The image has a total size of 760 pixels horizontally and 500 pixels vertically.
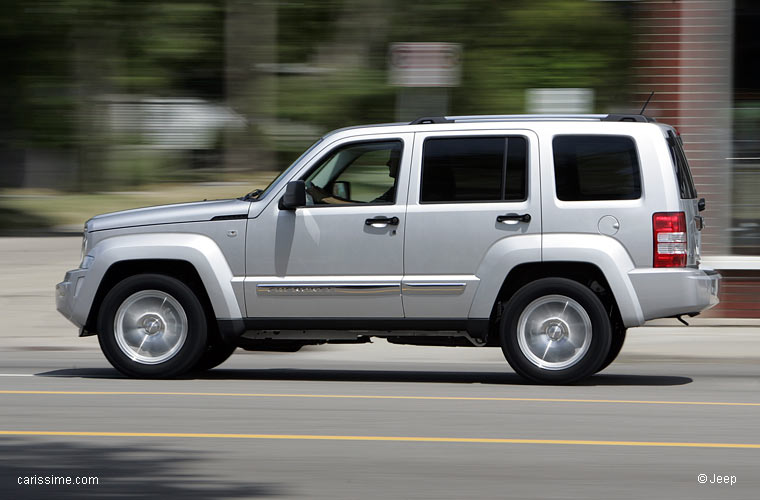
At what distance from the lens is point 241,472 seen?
593 cm

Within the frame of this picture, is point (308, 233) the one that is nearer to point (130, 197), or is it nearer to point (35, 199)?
point (130, 197)

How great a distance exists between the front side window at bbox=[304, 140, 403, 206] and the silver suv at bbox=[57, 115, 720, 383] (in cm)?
1

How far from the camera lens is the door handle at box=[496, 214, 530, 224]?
8.71 metres

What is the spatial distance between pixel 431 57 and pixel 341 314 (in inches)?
147

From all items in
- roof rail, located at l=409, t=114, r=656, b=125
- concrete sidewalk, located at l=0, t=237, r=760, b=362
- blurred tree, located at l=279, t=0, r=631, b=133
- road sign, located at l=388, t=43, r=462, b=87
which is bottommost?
concrete sidewalk, located at l=0, t=237, r=760, b=362

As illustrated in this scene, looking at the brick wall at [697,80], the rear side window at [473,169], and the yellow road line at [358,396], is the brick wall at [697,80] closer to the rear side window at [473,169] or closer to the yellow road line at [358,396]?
the rear side window at [473,169]

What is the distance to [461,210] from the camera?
877 centimetres

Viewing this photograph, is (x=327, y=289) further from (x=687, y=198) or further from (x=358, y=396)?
(x=687, y=198)

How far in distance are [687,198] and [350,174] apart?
7.98ft

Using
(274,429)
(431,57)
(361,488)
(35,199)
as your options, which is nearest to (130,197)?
(35,199)

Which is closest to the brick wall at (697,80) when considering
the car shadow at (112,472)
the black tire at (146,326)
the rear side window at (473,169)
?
the rear side window at (473,169)

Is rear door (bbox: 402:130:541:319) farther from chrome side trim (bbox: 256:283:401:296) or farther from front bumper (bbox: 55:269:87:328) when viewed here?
front bumper (bbox: 55:269:87:328)

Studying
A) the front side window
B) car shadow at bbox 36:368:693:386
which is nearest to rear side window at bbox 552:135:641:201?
the front side window

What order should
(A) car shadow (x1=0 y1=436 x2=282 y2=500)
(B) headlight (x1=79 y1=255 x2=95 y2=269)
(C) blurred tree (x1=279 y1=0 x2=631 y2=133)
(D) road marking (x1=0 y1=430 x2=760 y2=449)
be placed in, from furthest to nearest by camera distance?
(C) blurred tree (x1=279 y1=0 x2=631 y2=133), (B) headlight (x1=79 y1=255 x2=95 y2=269), (D) road marking (x1=0 y1=430 x2=760 y2=449), (A) car shadow (x1=0 y1=436 x2=282 y2=500)
